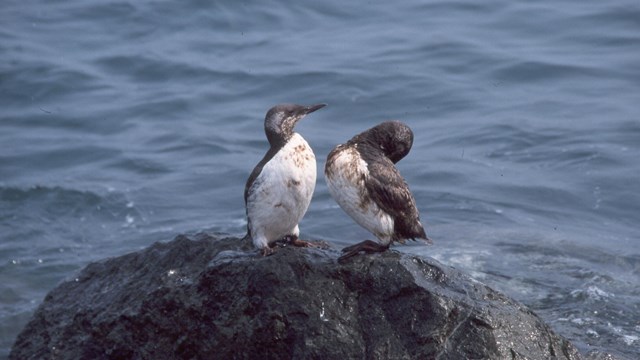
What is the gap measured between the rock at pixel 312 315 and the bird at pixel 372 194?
20 cm

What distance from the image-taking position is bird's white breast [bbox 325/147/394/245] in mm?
6703

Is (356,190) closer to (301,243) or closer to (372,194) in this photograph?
(372,194)

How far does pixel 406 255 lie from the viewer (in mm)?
6723

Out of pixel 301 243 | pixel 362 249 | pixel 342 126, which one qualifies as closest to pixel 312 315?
pixel 362 249

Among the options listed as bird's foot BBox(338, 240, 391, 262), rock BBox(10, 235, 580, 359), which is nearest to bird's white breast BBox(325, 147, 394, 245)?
bird's foot BBox(338, 240, 391, 262)

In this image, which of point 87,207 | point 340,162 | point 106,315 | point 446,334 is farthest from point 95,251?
point 446,334

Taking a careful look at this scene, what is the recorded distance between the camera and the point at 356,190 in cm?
670

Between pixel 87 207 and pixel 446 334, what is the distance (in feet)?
25.9

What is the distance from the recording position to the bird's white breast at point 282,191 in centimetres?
666

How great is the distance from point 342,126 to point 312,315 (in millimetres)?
9310

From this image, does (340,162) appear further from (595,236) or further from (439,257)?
(595,236)

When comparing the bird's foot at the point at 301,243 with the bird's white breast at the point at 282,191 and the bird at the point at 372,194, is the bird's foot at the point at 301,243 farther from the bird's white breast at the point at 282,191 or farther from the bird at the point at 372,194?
the bird at the point at 372,194

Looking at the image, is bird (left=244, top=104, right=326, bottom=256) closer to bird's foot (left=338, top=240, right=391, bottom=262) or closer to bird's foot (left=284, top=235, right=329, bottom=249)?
bird's foot (left=284, top=235, right=329, bottom=249)

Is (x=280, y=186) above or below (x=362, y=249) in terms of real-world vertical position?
above
